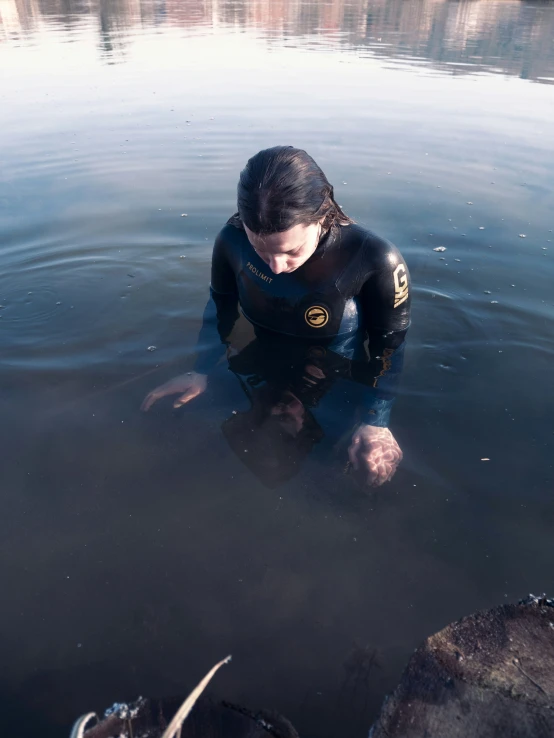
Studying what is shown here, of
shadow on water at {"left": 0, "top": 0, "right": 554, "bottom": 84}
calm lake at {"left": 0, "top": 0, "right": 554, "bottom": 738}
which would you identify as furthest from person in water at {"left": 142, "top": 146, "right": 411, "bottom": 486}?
shadow on water at {"left": 0, "top": 0, "right": 554, "bottom": 84}

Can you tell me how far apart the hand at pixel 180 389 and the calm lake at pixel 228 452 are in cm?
8

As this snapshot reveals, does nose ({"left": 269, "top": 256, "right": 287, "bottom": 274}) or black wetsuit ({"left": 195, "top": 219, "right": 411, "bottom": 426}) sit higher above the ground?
nose ({"left": 269, "top": 256, "right": 287, "bottom": 274})

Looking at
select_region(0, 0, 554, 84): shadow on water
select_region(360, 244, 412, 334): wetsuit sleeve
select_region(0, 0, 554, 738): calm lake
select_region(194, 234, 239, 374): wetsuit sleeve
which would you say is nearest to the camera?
select_region(0, 0, 554, 738): calm lake

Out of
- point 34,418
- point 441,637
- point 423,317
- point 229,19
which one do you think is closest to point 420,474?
point 441,637

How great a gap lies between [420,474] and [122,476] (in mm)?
1504

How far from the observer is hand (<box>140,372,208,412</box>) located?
320 centimetres

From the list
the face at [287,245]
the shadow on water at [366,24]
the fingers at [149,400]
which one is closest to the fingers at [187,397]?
the fingers at [149,400]

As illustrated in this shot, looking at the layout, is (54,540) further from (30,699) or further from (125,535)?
(30,699)

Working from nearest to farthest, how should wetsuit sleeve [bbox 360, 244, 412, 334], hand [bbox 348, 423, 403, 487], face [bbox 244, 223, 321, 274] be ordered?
face [bbox 244, 223, 321, 274]
hand [bbox 348, 423, 403, 487]
wetsuit sleeve [bbox 360, 244, 412, 334]

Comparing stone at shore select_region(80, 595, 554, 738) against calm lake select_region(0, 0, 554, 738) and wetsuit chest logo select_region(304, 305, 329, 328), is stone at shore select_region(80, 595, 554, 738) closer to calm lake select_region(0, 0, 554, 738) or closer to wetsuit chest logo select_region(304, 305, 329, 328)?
calm lake select_region(0, 0, 554, 738)

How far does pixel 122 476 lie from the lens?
2725 millimetres

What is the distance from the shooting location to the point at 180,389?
3258 millimetres

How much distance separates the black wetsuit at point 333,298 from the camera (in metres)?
2.96

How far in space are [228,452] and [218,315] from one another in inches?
48.2
